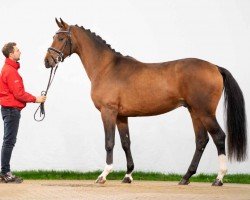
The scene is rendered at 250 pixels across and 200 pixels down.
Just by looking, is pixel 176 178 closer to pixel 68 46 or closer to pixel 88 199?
pixel 68 46

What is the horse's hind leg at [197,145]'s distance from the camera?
27.8 ft

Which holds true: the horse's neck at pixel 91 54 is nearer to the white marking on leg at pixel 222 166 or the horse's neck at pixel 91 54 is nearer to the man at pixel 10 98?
the man at pixel 10 98

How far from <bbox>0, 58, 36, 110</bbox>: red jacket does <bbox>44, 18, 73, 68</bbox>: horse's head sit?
632 mm

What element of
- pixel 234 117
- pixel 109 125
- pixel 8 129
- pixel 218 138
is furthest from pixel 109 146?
pixel 234 117

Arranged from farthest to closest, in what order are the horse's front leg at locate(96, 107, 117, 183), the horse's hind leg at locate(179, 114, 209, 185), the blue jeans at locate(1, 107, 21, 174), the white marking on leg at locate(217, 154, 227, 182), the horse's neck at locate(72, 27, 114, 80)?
1. the horse's neck at locate(72, 27, 114, 80)
2. the horse's front leg at locate(96, 107, 117, 183)
3. the horse's hind leg at locate(179, 114, 209, 185)
4. the blue jeans at locate(1, 107, 21, 174)
5. the white marking on leg at locate(217, 154, 227, 182)

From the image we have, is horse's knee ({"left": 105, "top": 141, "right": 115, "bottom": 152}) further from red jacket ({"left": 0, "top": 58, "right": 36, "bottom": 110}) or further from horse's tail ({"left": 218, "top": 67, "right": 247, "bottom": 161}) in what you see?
horse's tail ({"left": 218, "top": 67, "right": 247, "bottom": 161})

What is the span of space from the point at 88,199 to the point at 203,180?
4005mm

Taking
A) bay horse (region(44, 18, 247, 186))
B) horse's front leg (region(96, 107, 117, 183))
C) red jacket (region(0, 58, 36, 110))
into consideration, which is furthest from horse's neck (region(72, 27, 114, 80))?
red jacket (region(0, 58, 36, 110))

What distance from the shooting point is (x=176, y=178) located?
32.8 ft

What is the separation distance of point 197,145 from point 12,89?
110 inches

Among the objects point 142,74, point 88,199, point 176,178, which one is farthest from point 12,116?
point 176,178

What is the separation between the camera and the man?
8258mm

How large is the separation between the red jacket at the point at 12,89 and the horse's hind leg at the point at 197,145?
242 centimetres

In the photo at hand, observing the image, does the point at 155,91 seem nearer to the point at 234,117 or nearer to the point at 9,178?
the point at 234,117
